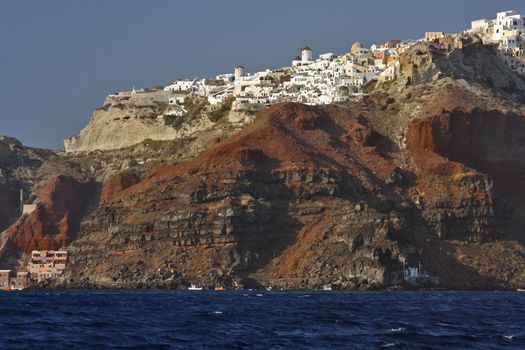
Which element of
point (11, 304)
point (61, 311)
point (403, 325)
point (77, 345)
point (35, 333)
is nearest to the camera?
point (77, 345)

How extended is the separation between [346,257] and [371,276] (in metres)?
5.98

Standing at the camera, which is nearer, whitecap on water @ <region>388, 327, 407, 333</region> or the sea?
the sea

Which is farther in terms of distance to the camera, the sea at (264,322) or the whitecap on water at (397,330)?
the whitecap on water at (397,330)

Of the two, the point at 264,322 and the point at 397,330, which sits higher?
the point at 264,322

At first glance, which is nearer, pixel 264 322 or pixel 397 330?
pixel 397 330

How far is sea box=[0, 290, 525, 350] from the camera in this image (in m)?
93.7

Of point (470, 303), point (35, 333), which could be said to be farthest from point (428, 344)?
point (470, 303)

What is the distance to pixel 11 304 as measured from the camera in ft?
486

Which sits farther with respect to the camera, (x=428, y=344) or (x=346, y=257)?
(x=346, y=257)

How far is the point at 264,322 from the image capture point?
113875mm

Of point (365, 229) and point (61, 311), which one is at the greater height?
point (365, 229)

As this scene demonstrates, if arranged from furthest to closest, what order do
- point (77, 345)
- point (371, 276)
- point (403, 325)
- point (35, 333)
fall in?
point (371, 276) → point (403, 325) → point (35, 333) → point (77, 345)

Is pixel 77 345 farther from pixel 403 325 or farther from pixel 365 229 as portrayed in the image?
pixel 365 229

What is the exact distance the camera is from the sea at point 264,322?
307 ft
